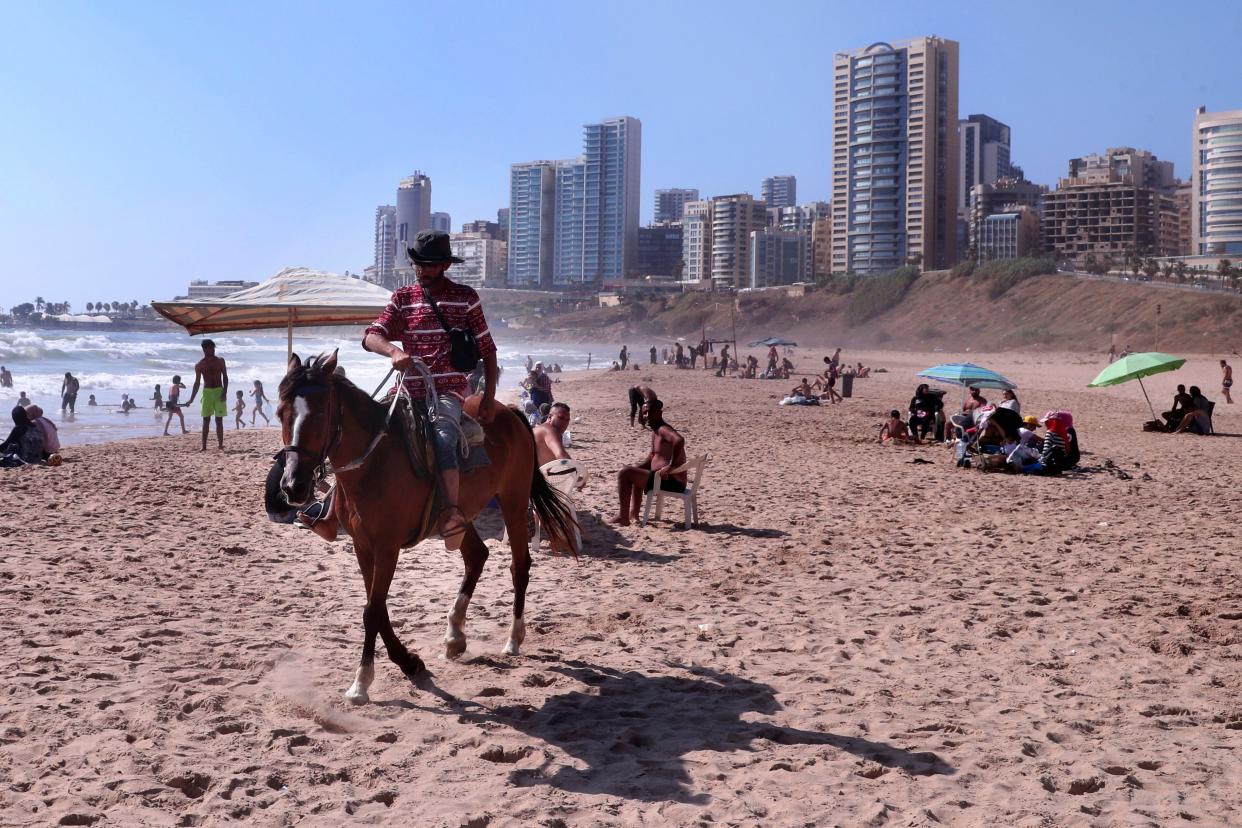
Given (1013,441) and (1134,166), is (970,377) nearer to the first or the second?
(1013,441)

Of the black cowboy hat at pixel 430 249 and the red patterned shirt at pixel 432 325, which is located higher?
the black cowboy hat at pixel 430 249

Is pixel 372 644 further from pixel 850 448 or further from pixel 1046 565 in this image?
pixel 850 448

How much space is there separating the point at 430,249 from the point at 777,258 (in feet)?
552

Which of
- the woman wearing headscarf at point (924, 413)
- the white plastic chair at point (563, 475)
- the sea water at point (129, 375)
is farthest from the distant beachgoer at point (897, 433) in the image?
the white plastic chair at point (563, 475)

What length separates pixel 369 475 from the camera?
5406 millimetres

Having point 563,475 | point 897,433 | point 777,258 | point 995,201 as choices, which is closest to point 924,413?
point 897,433

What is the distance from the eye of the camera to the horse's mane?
5129mm

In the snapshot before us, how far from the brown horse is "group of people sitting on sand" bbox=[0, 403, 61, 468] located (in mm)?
11538

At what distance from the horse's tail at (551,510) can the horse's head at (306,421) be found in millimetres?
1812

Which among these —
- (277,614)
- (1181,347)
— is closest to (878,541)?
(277,614)

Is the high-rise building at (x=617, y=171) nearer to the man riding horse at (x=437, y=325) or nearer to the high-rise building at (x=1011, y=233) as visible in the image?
the high-rise building at (x=1011, y=233)

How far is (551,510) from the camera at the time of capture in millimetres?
7172

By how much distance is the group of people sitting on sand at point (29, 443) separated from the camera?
15.0 meters

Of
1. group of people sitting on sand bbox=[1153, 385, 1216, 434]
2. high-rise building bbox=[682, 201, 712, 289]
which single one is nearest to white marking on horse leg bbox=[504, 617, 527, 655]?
group of people sitting on sand bbox=[1153, 385, 1216, 434]
